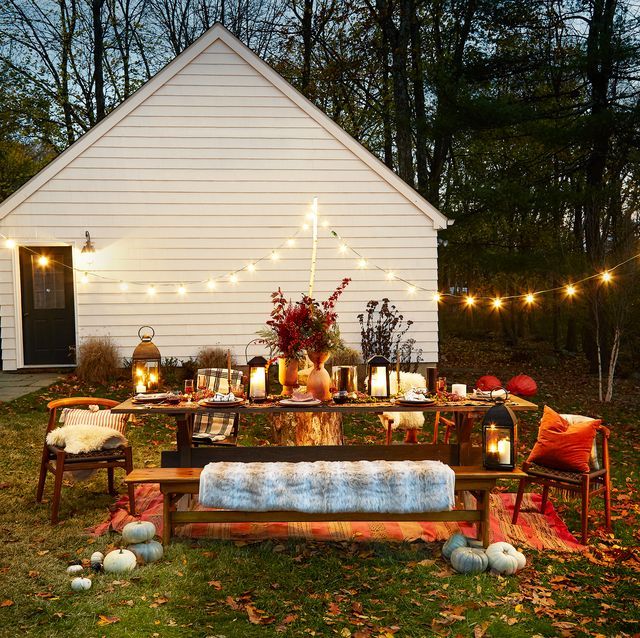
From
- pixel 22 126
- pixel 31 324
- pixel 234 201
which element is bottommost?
pixel 31 324

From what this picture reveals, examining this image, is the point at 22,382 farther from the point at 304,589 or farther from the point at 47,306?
the point at 304,589

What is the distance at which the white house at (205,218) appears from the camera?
11.1 meters

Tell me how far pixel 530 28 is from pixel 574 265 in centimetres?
482

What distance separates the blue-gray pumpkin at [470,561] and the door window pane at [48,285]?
897 centimetres

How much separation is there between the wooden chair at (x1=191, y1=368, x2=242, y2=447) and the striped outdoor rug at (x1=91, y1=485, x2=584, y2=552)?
3.65ft

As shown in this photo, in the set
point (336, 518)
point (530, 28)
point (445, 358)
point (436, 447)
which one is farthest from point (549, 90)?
point (336, 518)

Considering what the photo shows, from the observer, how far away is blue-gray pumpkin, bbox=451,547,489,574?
4.19 m

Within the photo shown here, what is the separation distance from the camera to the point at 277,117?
443 inches

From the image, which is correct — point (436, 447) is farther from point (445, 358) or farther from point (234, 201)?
point (445, 358)

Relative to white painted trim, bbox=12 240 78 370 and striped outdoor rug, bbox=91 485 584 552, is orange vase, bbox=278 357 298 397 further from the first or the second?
white painted trim, bbox=12 240 78 370

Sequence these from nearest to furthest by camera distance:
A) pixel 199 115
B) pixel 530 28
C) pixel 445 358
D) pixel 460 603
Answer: pixel 460 603 → pixel 199 115 → pixel 530 28 → pixel 445 358

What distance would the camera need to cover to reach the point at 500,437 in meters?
4.64

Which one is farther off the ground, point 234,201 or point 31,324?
point 234,201

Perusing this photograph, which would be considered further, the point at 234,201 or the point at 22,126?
the point at 22,126
